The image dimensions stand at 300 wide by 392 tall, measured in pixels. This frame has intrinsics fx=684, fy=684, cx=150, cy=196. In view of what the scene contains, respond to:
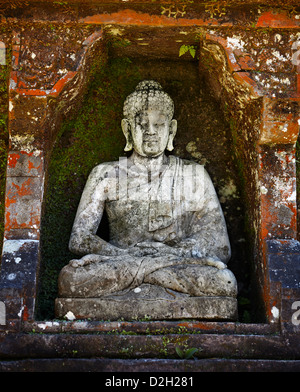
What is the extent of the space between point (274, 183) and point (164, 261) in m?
1.33

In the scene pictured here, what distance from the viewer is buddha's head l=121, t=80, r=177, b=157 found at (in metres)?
7.11

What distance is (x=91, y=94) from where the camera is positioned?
755 centimetres

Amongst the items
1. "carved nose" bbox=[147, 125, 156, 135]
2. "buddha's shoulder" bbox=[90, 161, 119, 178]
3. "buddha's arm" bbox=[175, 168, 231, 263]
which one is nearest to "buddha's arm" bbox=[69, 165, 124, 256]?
"buddha's shoulder" bbox=[90, 161, 119, 178]

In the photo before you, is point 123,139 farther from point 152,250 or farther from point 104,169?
point 152,250

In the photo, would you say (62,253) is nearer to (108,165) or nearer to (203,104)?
(108,165)

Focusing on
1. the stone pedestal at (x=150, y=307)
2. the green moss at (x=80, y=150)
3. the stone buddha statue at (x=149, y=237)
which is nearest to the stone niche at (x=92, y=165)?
the green moss at (x=80, y=150)

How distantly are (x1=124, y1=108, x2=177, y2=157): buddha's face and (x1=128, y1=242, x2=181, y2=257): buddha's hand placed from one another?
1.03 meters

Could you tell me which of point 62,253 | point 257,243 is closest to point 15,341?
point 62,253

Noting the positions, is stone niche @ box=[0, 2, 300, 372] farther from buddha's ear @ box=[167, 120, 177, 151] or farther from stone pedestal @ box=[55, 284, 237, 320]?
buddha's ear @ box=[167, 120, 177, 151]

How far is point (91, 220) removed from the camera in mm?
6898

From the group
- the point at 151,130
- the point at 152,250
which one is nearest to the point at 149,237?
the point at 152,250

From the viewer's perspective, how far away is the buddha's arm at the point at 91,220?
6664 millimetres
